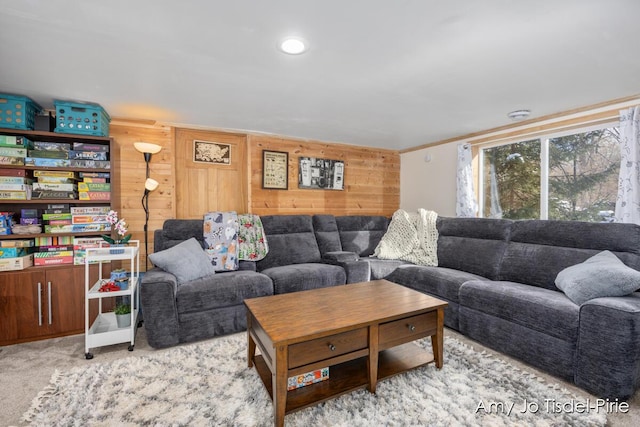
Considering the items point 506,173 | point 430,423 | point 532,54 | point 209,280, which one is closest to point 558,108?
point 506,173

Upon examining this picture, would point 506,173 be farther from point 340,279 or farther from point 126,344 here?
point 126,344

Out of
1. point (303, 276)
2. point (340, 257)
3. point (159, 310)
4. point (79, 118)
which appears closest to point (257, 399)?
point (159, 310)

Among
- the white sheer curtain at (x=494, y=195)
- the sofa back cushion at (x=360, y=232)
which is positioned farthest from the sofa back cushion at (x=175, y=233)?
the white sheer curtain at (x=494, y=195)

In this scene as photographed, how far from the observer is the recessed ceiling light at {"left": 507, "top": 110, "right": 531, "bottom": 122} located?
3.01m

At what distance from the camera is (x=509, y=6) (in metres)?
1.43

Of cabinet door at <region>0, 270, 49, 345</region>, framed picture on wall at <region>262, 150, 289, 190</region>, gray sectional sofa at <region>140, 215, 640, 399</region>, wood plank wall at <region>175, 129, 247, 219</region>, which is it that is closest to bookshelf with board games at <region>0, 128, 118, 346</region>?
cabinet door at <region>0, 270, 49, 345</region>

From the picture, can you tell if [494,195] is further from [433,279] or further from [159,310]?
[159,310]

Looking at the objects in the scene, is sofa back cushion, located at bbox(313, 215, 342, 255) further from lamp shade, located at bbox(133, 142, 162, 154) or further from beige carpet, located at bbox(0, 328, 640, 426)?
lamp shade, located at bbox(133, 142, 162, 154)

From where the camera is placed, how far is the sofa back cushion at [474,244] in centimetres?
298

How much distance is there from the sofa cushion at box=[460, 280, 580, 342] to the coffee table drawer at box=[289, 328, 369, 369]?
1.26 metres

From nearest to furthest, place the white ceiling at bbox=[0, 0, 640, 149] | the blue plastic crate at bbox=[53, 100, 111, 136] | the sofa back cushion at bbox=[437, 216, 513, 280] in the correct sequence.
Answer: the white ceiling at bbox=[0, 0, 640, 149] → the blue plastic crate at bbox=[53, 100, 111, 136] → the sofa back cushion at bbox=[437, 216, 513, 280]

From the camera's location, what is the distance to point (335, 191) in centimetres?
464

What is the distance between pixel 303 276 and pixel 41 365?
2.08 metres

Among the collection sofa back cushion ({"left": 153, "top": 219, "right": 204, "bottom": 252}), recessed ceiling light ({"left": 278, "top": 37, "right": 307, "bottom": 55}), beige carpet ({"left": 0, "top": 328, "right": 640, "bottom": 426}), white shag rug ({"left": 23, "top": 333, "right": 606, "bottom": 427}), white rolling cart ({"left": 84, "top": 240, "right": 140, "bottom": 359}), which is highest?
recessed ceiling light ({"left": 278, "top": 37, "right": 307, "bottom": 55})
